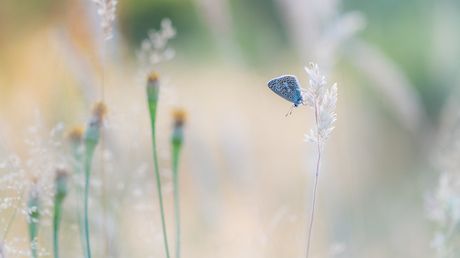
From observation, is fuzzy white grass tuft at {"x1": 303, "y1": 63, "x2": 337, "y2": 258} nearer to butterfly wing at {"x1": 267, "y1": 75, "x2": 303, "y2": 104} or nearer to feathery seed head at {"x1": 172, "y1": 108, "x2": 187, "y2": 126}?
butterfly wing at {"x1": 267, "y1": 75, "x2": 303, "y2": 104}

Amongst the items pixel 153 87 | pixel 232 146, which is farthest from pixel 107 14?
pixel 232 146

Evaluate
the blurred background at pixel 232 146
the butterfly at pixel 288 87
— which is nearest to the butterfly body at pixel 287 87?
the butterfly at pixel 288 87

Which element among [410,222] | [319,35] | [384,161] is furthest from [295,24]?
[384,161]

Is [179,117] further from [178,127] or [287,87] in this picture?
[287,87]

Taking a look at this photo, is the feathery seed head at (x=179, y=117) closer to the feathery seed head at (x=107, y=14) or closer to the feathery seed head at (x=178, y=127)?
the feathery seed head at (x=178, y=127)

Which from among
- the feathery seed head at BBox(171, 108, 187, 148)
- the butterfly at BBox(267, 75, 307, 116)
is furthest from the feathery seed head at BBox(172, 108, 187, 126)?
the butterfly at BBox(267, 75, 307, 116)

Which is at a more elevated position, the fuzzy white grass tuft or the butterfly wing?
the butterfly wing

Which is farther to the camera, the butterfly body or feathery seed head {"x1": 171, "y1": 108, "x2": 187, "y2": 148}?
feathery seed head {"x1": 171, "y1": 108, "x2": 187, "y2": 148}
